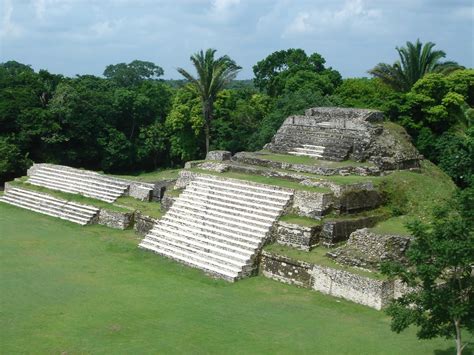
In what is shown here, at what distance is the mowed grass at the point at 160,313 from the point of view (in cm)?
825

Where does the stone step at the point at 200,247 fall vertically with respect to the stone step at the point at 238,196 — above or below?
below

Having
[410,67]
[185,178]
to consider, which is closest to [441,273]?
[185,178]

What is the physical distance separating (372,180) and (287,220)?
8.23 ft

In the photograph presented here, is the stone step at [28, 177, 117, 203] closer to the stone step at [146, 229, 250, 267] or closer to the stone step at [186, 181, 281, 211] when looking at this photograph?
the stone step at [186, 181, 281, 211]

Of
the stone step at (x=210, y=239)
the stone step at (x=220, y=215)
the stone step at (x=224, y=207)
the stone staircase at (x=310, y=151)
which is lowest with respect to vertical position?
the stone step at (x=210, y=239)

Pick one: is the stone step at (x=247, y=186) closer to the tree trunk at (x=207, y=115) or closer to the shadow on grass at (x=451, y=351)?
the shadow on grass at (x=451, y=351)

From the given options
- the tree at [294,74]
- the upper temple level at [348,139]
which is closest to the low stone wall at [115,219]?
the upper temple level at [348,139]

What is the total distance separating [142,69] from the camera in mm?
61438

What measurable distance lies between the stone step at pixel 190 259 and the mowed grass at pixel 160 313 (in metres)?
0.22

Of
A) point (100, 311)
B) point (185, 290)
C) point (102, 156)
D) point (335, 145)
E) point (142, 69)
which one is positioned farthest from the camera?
point (142, 69)

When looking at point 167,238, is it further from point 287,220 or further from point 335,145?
point 335,145

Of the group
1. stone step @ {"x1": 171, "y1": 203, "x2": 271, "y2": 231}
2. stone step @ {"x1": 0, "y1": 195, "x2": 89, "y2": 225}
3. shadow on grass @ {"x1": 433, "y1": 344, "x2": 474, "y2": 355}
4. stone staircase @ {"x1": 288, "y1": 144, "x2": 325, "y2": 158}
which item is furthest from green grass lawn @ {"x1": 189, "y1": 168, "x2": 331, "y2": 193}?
shadow on grass @ {"x1": 433, "y1": 344, "x2": 474, "y2": 355}

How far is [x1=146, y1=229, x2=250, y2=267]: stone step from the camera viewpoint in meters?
11.8

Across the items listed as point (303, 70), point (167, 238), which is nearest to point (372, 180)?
point (167, 238)
